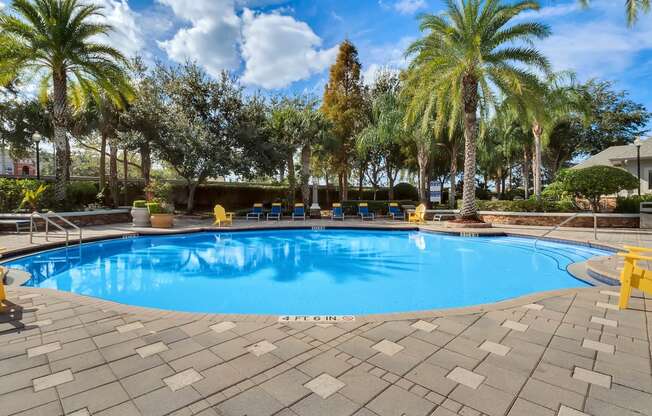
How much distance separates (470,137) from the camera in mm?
13891

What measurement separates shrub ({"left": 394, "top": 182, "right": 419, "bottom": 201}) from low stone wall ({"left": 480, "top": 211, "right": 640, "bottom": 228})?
42.4ft

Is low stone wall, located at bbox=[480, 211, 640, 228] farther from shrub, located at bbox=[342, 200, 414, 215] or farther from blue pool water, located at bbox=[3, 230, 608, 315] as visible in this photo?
shrub, located at bbox=[342, 200, 414, 215]

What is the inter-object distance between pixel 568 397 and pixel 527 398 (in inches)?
11.3

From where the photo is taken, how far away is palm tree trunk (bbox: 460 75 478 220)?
13414mm

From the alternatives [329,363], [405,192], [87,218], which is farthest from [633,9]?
[405,192]

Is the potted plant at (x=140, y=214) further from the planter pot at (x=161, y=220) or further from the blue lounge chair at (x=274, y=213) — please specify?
the blue lounge chair at (x=274, y=213)

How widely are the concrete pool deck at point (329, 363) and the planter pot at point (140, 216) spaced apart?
10.5m

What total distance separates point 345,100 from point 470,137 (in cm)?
1040

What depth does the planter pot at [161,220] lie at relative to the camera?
43.5 feet

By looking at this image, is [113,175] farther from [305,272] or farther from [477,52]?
[477,52]

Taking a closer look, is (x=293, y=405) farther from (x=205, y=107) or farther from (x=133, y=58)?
(x=133, y=58)

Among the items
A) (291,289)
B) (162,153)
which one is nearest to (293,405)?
(291,289)

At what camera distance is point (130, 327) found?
347cm

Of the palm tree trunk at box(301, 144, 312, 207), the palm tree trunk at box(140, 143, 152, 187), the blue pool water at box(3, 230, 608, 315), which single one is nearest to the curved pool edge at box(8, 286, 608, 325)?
the blue pool water at box(3, 230, 608, 315)
